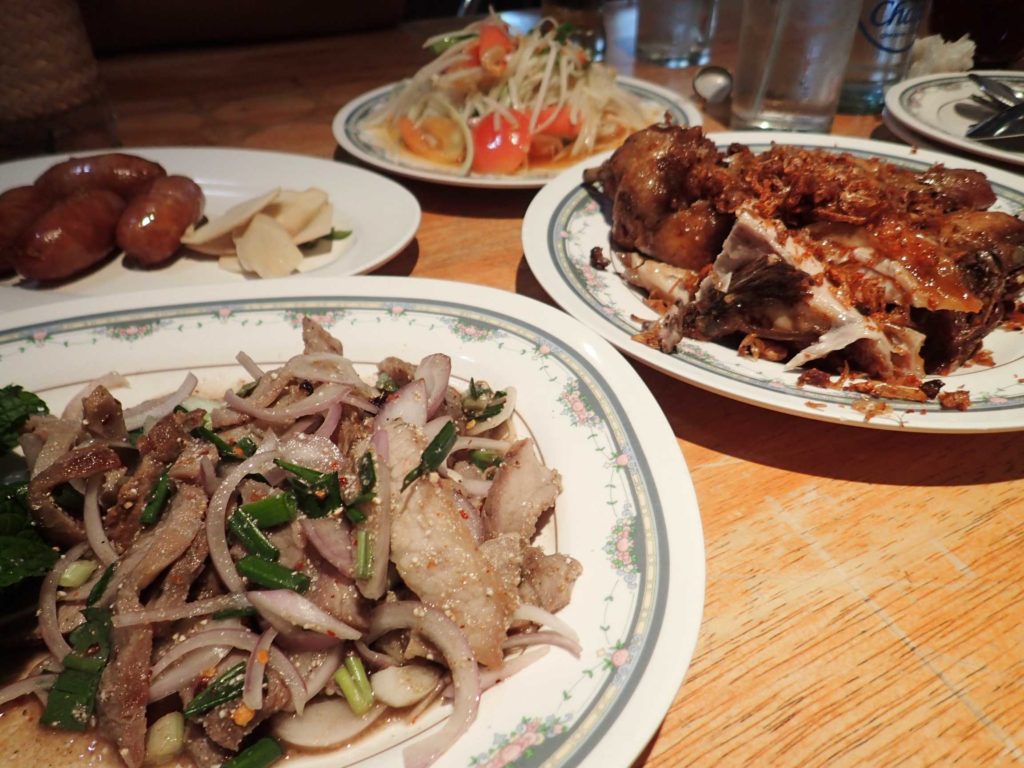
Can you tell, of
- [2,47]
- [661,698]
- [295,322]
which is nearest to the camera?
[661,698]

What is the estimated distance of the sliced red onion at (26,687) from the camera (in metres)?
1.16

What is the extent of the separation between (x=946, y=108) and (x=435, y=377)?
11.0 feet

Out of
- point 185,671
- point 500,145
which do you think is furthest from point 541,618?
point 500,145

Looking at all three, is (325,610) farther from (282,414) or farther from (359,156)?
(359,156)

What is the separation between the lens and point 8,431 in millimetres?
1522

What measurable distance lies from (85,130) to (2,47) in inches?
20.7

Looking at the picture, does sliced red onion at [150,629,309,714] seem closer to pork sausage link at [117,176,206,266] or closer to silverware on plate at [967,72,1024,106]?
pork sausage link at [117,176,206,266]

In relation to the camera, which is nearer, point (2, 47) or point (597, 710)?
point (597, 710)

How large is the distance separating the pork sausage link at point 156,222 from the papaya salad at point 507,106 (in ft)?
3.86

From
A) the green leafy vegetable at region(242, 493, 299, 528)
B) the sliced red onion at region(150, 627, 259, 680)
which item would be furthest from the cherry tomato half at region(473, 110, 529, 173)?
the sliced red onion at region(150, 627, 259, 680)

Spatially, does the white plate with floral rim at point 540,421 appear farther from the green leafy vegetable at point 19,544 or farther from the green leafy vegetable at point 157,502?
the green leafy vegetable at point 157,502

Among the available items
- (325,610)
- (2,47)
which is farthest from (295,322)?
(2,47)

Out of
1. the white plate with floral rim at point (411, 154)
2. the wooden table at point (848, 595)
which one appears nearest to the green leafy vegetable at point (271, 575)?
the wooden table at point (848, 595)

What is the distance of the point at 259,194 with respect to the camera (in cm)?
285
